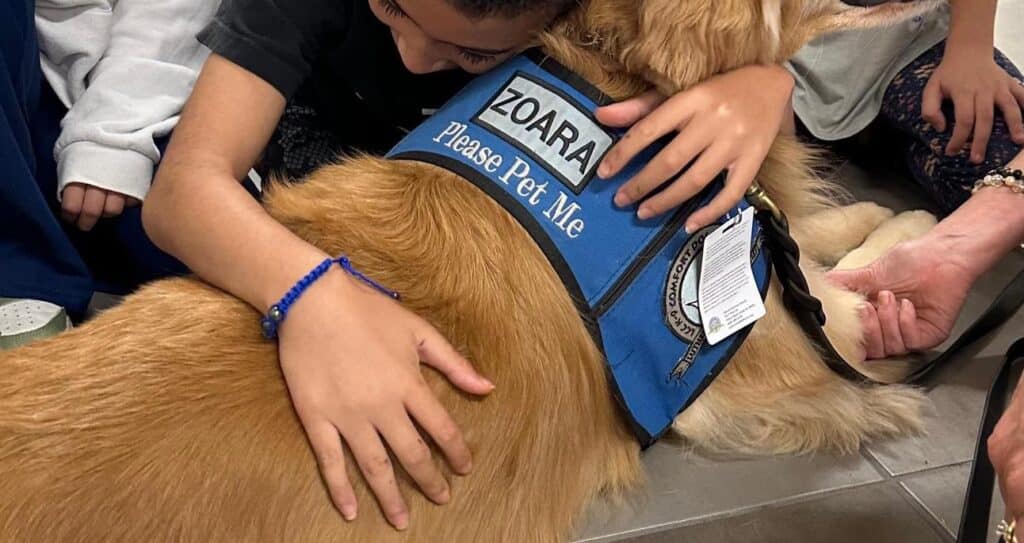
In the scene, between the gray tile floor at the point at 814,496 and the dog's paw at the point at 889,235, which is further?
the dog's paw at the point at 889,235

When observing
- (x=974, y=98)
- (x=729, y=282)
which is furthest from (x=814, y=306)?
(x=974, y=98)

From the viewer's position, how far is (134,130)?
4.39 ft

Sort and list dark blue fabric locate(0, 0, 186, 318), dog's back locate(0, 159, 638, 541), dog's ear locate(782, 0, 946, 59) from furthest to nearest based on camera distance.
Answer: dark blue fabric locate(0, 0, 186, 318) → dog's ear locate(782, 0, 946, 59) → dog's back locate(0, 159, 638, 541)

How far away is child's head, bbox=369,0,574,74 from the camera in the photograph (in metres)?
0.98

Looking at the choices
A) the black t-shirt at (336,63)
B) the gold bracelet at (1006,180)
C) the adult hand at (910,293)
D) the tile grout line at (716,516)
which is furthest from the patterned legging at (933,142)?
the black t-shirt at (336,63)

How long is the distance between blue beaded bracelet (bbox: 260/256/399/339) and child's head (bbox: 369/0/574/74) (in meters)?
0.28

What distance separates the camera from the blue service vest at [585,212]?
0.98 m

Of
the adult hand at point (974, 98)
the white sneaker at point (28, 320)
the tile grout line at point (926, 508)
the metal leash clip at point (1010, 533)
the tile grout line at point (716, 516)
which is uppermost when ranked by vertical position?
the metal leash clip at point (1010, 533)

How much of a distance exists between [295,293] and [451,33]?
1.10 feet

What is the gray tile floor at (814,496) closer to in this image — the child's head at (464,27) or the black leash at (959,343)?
the black leash at (959,343)

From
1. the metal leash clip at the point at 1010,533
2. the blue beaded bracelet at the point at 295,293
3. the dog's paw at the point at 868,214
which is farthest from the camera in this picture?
the dog's paw at the point at 868,214

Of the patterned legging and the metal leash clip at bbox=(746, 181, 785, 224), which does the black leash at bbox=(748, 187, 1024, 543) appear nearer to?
the metal leash clip at bbox=(746, 181, 785, 224)

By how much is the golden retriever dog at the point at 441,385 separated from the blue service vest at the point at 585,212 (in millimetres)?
22

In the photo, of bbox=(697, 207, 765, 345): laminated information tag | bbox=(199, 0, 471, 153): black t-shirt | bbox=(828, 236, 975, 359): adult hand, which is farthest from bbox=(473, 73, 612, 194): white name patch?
bbox=(828, 236, 975, 359): adult hand
